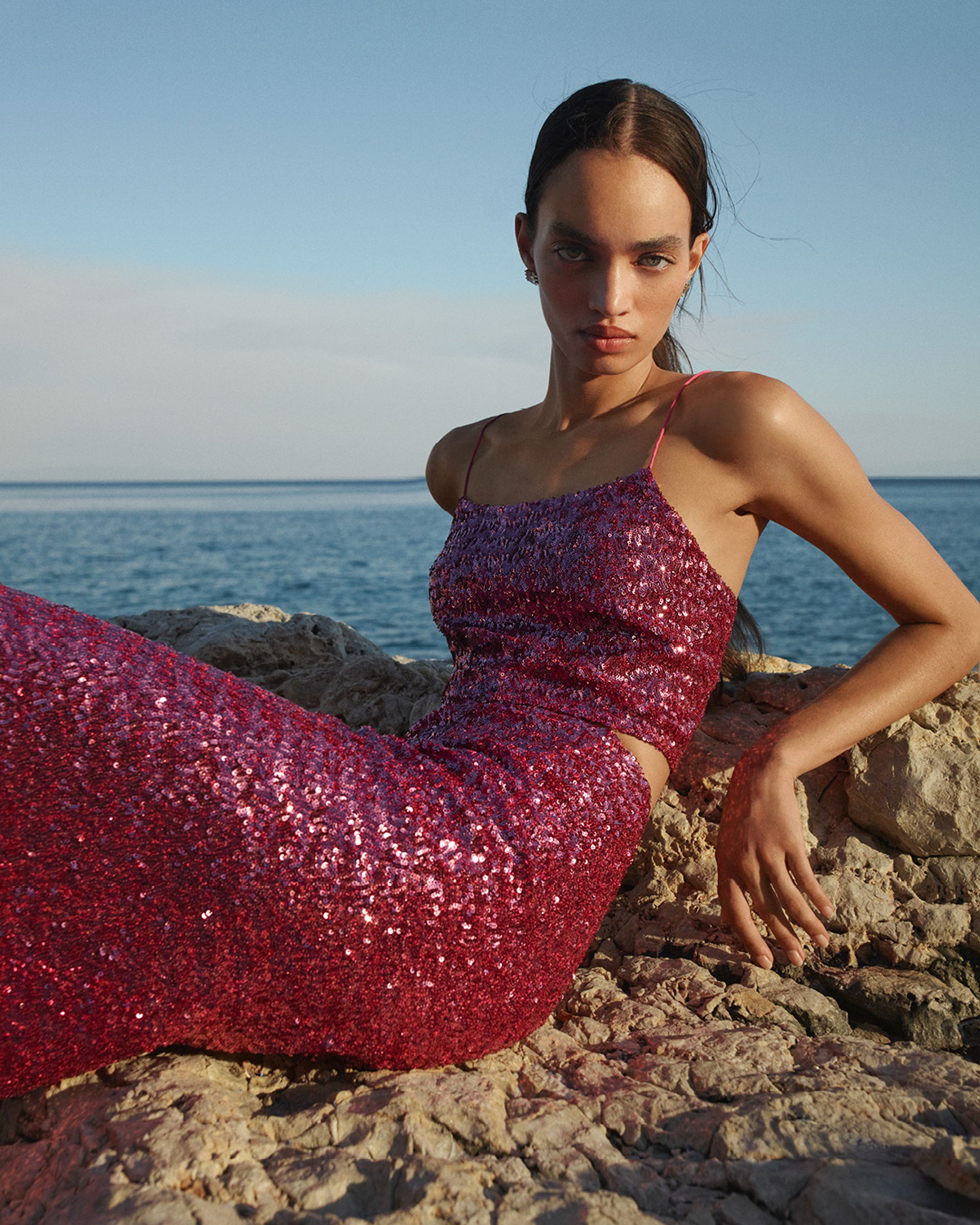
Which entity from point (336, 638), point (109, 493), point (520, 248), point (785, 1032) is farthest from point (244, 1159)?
point (109, 493)

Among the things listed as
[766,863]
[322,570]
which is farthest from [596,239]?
[322,570]

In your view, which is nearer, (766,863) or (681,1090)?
(681,1090)

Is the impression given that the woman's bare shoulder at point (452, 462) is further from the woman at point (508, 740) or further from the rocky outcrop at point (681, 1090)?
the rocky outcrop at point (681, 1090)

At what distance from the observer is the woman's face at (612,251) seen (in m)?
2.70

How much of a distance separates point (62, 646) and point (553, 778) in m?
1.11

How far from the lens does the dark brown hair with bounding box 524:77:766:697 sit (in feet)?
9.00

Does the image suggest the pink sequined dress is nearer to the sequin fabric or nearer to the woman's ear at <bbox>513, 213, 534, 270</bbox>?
the sequin fabric

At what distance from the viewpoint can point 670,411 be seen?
111 inches

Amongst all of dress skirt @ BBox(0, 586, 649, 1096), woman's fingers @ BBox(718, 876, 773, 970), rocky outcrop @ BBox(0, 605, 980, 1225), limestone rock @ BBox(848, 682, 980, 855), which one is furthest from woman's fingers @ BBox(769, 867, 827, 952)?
limestone rock @ BBox(848, 682, 980, 855)

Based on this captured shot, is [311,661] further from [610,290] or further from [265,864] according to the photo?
[265,864]

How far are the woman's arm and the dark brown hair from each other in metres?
0.46

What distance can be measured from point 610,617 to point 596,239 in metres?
1.01

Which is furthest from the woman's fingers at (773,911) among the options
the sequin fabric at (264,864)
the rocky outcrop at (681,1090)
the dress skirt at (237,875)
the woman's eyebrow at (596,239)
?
the woman's eyebrow at (596,239)

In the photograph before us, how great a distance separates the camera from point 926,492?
144 m
